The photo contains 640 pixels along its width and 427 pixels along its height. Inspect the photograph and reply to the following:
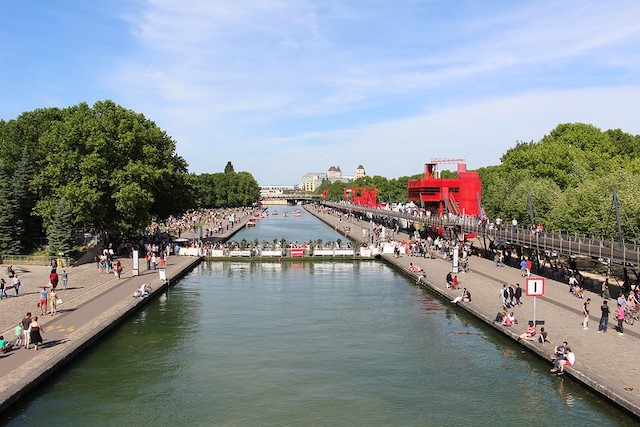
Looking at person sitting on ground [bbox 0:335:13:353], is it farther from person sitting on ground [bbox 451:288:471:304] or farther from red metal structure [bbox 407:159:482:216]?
red metal structure [bbox 407:159:482:216]

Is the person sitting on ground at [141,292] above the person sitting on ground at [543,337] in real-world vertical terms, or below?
above

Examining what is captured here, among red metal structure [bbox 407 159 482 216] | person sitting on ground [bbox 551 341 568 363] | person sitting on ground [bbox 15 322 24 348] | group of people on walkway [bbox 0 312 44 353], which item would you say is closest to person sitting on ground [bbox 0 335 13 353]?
group of people on walkway [bbox 0 312 44 353]

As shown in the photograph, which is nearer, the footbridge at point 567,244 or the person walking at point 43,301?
the person walking at point 43,301

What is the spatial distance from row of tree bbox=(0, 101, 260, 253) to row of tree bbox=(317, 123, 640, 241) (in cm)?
3377

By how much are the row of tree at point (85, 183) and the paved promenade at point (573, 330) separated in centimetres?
2416

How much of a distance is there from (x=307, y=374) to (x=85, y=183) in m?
32.9

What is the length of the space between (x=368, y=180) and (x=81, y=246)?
14987 cm

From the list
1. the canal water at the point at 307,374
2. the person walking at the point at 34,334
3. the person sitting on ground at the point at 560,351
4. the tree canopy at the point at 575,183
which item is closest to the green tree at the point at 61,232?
the canal water at the point at 307,374

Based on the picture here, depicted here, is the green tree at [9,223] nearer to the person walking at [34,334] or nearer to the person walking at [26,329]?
the person walking at [26,329]

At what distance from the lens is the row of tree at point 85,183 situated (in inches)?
1810

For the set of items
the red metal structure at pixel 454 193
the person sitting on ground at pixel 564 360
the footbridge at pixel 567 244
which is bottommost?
the person sitting on ground at pixel 564 360

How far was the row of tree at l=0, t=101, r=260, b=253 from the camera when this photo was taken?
46.0 meters

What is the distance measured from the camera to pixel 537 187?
56781mm

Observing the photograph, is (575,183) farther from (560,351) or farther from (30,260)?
(30,260)
